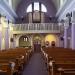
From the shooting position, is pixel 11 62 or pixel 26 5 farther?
pixel 26 5

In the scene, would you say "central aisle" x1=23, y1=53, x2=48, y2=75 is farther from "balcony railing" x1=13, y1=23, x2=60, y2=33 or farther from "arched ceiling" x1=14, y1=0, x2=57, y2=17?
"arched ceiling" x1=14, y1=0, x2=57, y2=17

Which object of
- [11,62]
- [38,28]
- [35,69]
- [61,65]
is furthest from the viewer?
[38,28]

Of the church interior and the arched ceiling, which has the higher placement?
the arched ceiling

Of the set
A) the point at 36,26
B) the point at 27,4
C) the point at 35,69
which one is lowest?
the point at 35,69

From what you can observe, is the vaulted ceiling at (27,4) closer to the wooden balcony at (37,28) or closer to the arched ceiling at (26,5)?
the arched ceiling at (26,5)

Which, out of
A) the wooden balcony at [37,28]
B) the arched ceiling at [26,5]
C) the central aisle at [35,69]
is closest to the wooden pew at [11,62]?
the central aisle at [35,69]

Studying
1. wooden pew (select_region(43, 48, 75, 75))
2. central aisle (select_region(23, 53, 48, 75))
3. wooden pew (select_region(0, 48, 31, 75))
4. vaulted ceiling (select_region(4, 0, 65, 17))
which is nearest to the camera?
wooden pew (select_region(43, 48, 75, 75))

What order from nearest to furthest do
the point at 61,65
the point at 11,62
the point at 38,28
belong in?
the point at 61,65
the point at 11,62
the point at 38,28

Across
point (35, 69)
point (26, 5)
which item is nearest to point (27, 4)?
point (26, 5)

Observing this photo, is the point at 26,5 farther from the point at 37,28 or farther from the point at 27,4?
the point at 37,28

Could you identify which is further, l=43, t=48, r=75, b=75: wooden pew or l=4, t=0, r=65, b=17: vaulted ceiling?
l=4, t=0, r=65, b=17: vaulted ceiling

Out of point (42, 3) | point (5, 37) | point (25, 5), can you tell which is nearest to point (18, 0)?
point (25, 5)

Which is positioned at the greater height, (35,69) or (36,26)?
(36,26)

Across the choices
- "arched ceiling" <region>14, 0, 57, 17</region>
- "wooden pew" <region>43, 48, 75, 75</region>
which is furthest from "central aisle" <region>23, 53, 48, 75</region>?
"arched ceiling" <region>14, 0, 57, 17</region>
